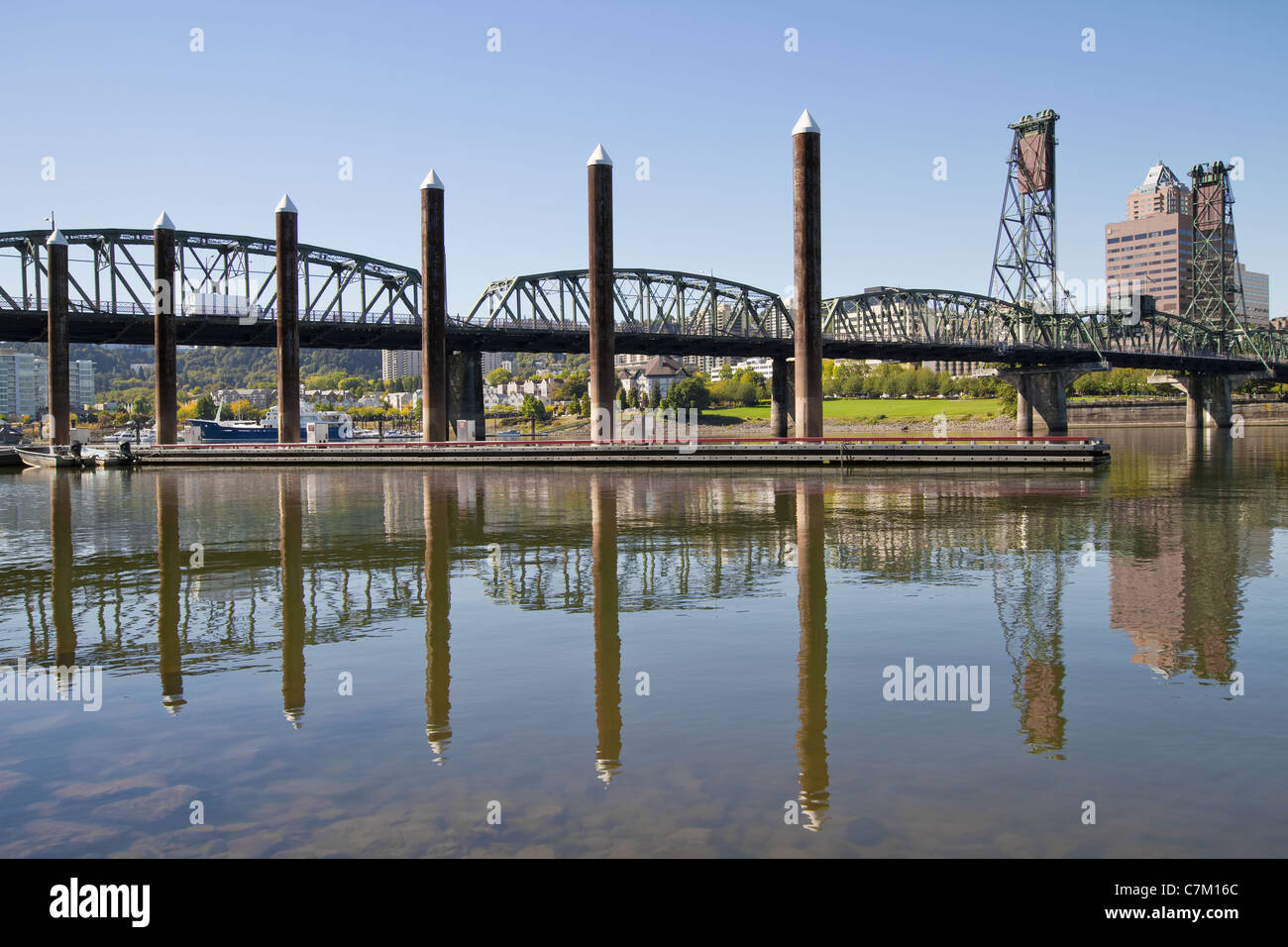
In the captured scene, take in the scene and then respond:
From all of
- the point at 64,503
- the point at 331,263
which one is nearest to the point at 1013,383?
the point at 331,263

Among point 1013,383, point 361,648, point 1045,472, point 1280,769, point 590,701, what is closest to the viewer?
point 1280,769

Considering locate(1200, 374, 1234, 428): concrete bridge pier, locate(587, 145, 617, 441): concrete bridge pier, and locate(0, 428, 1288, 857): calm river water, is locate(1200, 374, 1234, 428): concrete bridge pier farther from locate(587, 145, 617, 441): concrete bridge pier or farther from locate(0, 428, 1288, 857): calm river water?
locate(0, 428, 1288, 857): calm river water

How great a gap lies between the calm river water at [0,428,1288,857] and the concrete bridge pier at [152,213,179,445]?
185 feet

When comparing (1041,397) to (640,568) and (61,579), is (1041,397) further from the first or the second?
(61,579)

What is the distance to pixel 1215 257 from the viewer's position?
167 meters

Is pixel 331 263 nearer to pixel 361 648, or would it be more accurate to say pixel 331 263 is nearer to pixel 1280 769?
pixel 361 648

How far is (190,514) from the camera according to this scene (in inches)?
1389

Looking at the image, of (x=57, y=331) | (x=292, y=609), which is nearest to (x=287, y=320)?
(x=57, y=331)

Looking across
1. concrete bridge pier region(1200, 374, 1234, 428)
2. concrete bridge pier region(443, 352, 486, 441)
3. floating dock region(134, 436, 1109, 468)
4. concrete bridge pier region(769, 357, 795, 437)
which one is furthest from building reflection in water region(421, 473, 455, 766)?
concrete bridge pier region(1200, 374, 1234, 428)

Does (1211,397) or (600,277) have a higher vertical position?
(600,277)

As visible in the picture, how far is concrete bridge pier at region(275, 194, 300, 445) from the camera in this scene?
252ft

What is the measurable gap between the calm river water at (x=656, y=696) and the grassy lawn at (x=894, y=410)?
151566 millimetres

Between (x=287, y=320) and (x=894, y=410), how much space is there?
128 meters

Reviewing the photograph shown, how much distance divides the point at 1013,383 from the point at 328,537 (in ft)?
391
